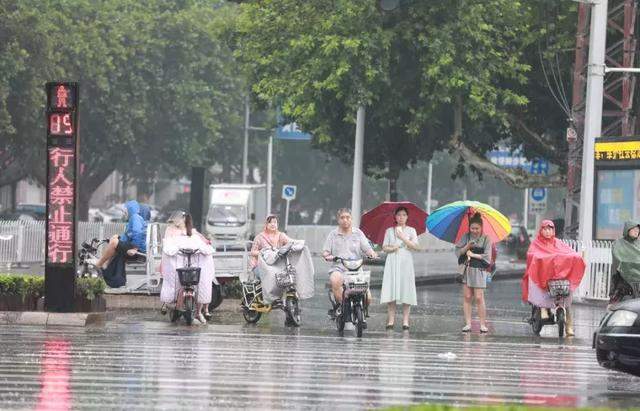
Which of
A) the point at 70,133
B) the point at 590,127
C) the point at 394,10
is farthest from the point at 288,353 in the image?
the point at 394,10

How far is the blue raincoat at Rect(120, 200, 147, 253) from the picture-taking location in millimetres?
26828

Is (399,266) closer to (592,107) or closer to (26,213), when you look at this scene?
(592,107)

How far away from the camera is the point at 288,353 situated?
744 inches

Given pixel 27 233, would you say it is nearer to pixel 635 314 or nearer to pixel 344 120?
pixel 344 120

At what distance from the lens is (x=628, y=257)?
22.4m

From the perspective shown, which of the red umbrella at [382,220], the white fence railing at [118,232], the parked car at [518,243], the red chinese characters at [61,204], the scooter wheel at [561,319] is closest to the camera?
the red chinese characters at [61,204]

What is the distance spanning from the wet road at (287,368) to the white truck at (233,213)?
47.1 meters

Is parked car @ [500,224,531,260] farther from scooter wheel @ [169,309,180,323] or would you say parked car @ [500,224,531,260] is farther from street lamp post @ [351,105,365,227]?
scooter wheel @ [169,309,180,323]

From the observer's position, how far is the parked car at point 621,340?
1562 cm

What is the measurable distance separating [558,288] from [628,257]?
4.79ft

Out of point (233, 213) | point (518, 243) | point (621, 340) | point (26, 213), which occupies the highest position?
point (233, 213)

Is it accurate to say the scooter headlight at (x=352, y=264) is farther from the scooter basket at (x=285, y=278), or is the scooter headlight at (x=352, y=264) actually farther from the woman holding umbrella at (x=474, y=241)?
the woman holding umbrella at (x=474, y=241)

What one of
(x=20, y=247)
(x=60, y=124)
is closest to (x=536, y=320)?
(x=60, y=124)

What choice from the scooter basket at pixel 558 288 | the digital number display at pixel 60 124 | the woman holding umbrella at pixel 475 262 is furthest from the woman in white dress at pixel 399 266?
the digital number display at pixel 60 124
